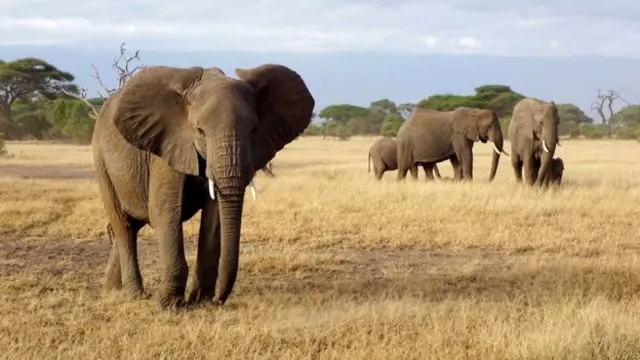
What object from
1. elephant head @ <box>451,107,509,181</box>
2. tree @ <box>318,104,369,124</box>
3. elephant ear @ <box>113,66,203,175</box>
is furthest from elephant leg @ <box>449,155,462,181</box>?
tree @ <box>318,104,369,124</box>

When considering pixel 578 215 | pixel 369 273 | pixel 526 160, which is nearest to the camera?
pixel 369 273

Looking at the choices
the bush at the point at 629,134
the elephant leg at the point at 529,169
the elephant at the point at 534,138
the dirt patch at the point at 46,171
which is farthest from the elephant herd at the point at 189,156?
the bush at the point at 629,134

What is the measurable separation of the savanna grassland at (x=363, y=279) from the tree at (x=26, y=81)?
39.3 meters

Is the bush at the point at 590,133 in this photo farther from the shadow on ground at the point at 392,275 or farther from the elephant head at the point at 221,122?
the elephant head at the point at 221,122

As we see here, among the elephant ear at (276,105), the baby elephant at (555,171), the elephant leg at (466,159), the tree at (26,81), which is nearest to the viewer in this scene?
the elephant ear at (276,105)

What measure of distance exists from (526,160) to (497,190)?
3262mm

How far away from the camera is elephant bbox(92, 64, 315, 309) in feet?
23.0

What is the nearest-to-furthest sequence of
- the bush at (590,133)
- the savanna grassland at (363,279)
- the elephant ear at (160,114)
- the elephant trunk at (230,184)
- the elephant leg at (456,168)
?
the savanna grassland at (363,279)
the elephant trunk at (230,184)
the elephant ear at (160,114)
the elephant leg at (456,168)
the bush at (590,133)

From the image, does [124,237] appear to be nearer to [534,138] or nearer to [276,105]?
[276,105]

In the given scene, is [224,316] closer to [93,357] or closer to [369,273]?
[93,357]

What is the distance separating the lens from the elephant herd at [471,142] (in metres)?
19.5

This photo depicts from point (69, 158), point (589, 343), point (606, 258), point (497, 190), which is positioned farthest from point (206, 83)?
point (69, 158)

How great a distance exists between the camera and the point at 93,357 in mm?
6031

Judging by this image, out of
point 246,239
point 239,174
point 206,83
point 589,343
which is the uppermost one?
point 206,83
